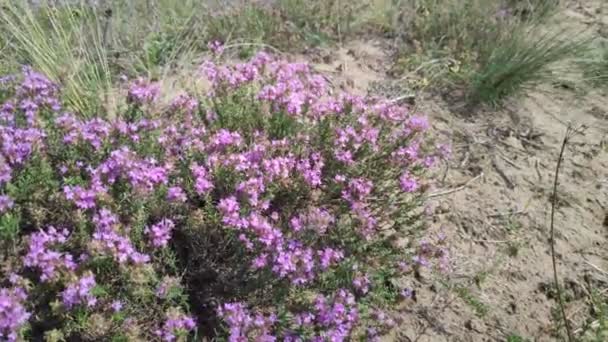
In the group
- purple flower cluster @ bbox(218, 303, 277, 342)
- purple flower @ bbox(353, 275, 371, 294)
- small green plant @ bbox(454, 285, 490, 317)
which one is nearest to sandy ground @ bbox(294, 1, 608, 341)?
small green plant @ bbox(454, 285, 490, 317)

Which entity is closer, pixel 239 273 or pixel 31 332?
pixel 31 332

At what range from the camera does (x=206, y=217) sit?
2.52 m

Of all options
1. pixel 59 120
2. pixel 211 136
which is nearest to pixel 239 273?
pixel 211 136

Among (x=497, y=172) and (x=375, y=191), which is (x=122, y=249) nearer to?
(x=375, y=191)

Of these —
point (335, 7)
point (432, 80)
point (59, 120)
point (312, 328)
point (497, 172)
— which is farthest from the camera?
point (335, 7)

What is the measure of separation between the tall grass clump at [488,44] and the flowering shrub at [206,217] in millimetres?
1388

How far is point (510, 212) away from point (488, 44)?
5.51ft

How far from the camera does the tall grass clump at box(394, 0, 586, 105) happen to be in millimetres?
4262

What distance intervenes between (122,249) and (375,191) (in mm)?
1402

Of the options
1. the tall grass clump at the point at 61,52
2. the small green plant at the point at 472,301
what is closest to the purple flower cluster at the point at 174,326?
the small green plant at the point at 472,301

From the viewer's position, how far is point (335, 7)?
16.9 ft

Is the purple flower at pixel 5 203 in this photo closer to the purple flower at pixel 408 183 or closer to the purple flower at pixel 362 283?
the purple flower at pixel 362 283

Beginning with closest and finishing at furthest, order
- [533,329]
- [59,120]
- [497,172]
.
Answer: [59,120] < [533,329] < [497,172]

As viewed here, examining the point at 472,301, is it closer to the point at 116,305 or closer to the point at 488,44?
the point at 116,305
